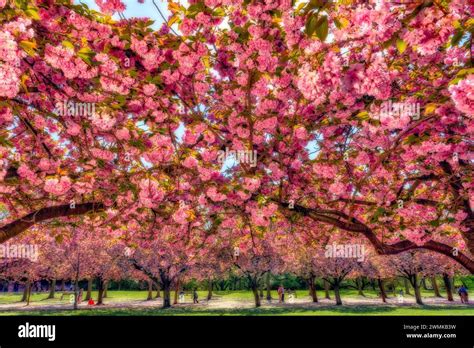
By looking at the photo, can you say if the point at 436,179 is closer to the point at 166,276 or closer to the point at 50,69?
the point at 50,69

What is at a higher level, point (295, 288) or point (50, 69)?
point (50, 69)

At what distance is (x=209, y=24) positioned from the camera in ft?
19.2

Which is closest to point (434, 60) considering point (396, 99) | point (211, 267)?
point (396, 99)

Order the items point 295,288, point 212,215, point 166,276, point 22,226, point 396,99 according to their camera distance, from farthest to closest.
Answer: point 295,288
point 166,276
point 212,215
point 22,226
point 396,99

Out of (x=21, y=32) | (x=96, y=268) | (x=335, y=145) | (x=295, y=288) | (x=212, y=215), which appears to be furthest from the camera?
(x=295, y=288)

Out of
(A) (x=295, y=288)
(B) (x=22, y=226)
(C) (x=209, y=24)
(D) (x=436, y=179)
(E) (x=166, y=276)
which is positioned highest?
(C) (x=209, y=24)

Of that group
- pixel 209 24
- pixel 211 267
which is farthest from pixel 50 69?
pixel 211 267

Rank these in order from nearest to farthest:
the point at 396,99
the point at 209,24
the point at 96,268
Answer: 1. the point at 209,24
2. the point at 396,99
3. the point at 96,268

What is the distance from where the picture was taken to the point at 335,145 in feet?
28.6

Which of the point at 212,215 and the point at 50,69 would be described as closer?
the point at 50,69

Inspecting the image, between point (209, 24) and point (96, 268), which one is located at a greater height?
point (209, 24)

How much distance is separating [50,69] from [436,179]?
27.4 ft

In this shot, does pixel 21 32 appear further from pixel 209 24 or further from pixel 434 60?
pixel 434 60

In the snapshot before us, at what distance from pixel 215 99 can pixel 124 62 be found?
2231 mm
